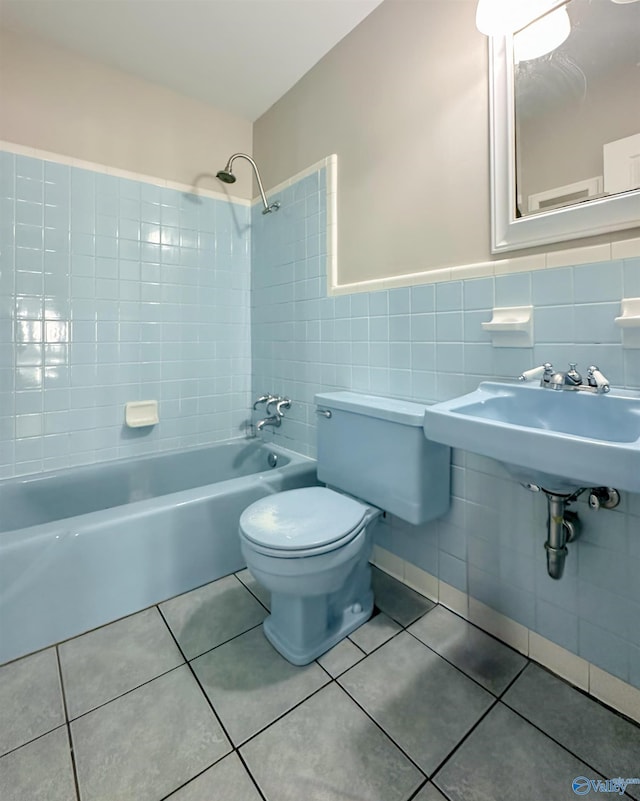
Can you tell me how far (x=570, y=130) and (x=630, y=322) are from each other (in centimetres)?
62

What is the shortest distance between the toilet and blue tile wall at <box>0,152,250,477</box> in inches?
43.7

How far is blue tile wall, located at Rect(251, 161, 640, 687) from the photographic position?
3.50 ft

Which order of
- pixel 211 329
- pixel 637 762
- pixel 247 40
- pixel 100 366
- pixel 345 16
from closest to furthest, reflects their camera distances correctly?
pixel 637 762, pixel 345 16, pixel 247 40, pixel 100 366, pixel 211 329

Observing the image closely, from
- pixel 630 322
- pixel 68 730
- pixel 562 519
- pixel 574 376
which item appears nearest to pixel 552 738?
pixel 562 519

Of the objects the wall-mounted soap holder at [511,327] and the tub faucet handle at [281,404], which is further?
the tub faucet handle at [281,404]

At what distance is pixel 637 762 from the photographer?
0.93m

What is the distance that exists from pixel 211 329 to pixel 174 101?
125 cm

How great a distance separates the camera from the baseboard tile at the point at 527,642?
1.07 m

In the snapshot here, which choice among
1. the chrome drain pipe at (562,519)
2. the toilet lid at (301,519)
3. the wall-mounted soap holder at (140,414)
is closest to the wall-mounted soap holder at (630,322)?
the chrome drain pipe at (562,519)

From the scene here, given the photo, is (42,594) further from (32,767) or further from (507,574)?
(507,574)

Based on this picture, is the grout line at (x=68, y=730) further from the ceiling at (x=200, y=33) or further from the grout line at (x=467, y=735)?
the ceiling at (x=200, y=33)

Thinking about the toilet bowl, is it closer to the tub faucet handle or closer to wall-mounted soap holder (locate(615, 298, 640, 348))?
the tub faucet handle

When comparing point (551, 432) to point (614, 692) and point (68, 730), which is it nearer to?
point (614, 692)

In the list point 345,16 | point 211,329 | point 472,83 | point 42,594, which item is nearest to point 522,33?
point 472,83
